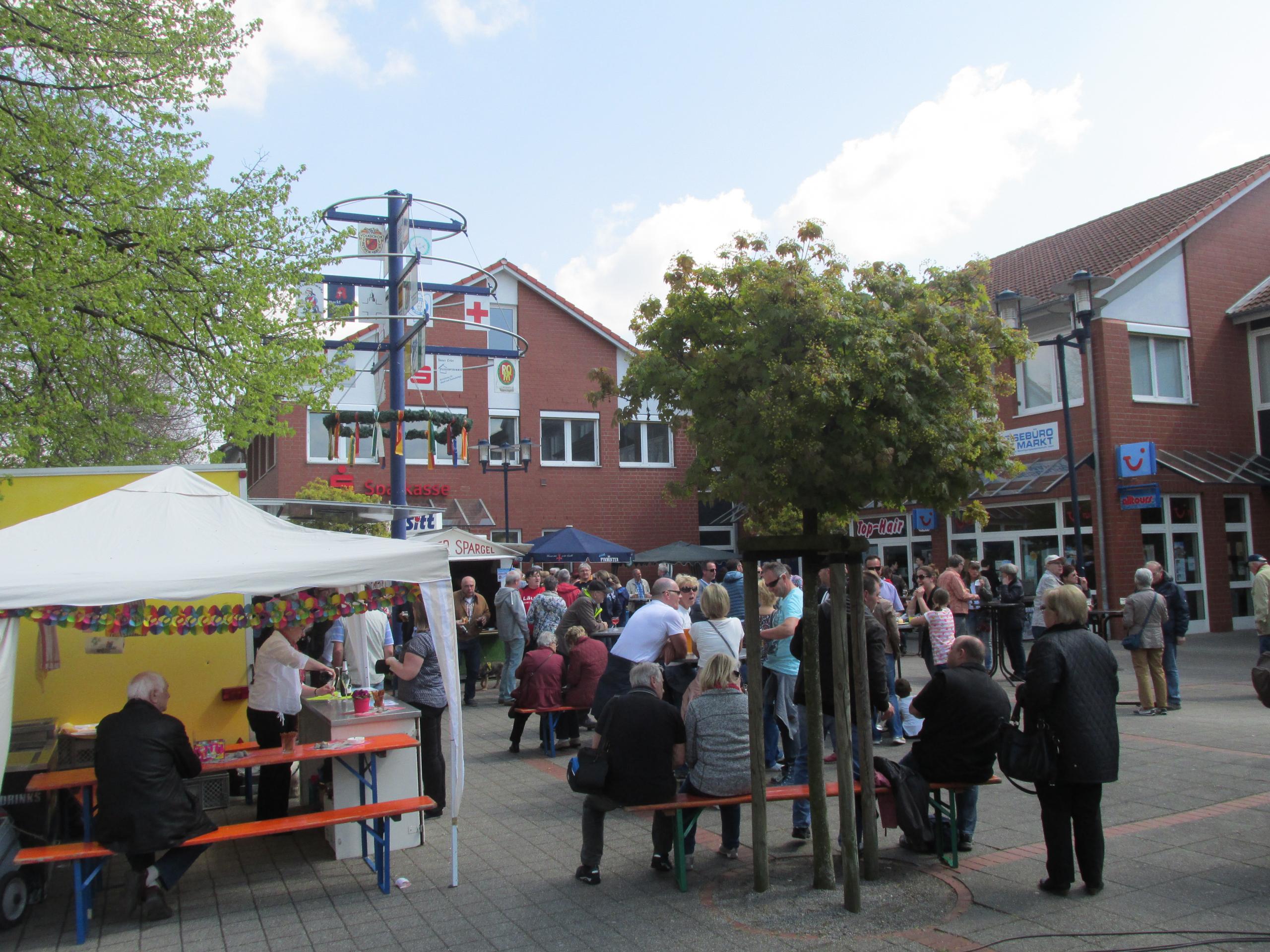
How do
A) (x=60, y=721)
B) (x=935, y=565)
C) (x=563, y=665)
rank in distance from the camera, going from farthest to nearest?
(x=935, y=565), (x=563, y=665), (x=60, y=721)

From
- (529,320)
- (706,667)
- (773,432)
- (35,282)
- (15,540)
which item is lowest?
(706,667)

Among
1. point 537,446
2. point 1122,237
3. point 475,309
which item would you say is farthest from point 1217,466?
point 537,446

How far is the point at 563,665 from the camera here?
10.7 meters

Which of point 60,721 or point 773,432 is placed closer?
point 773,432

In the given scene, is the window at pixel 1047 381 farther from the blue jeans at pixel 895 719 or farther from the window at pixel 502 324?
the window at pixel 502 324

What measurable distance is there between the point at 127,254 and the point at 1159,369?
769 inches

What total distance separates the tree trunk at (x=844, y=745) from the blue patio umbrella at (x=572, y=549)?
14.1m

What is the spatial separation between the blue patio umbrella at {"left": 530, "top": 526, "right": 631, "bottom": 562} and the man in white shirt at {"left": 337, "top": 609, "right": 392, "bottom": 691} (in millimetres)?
7902

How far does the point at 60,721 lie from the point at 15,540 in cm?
234

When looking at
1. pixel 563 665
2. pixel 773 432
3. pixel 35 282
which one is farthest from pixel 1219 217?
pixel 35 282

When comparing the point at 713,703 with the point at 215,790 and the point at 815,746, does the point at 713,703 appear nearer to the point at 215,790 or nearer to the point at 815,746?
the point at 815,746

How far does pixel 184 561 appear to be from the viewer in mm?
6352

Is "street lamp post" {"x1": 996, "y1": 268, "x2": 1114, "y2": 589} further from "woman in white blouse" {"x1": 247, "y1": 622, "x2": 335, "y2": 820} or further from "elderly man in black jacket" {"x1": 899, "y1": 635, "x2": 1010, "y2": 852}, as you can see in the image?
"woman in white blouse" {"x1": 247, "y1": 622, "x2": 335, "y2": 820}

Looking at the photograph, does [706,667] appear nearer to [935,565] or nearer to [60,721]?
[60,721]
